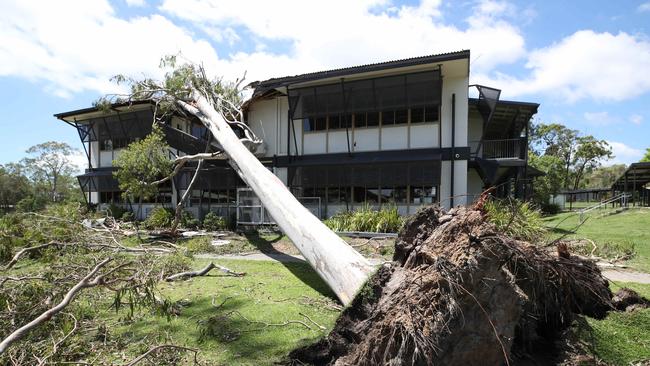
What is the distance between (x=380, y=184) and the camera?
642 inches

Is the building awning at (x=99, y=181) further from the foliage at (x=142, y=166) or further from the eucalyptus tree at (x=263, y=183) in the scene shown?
the foliage at (x=142, y=166)

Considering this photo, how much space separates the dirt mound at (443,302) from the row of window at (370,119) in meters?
13.2

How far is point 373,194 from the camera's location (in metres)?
16.8

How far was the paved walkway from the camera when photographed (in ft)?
23.6

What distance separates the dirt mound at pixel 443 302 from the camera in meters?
2.91

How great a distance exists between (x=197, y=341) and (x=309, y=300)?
2.00 m

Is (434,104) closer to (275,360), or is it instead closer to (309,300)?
(309,300)

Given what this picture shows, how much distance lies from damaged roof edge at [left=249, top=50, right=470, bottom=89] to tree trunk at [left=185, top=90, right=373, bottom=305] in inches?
277

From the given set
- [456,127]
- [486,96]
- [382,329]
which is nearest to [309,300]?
[382,329]

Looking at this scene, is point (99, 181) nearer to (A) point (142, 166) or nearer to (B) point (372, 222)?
(A) point (142, 166)

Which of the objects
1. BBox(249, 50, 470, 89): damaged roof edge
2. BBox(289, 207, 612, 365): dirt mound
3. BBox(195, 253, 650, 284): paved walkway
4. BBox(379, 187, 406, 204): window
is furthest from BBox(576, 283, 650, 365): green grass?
BBox(379, 187, 406, 204): window

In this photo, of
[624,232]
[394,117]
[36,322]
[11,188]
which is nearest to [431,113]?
[394,117]

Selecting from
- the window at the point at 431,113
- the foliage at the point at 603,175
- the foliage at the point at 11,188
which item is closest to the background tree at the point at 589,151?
→ the foliage at the point at 603,175

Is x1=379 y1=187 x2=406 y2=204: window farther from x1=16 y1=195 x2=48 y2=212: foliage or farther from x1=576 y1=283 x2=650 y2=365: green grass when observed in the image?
x1=16 y1=195 x2=48 y2=212: foliage
